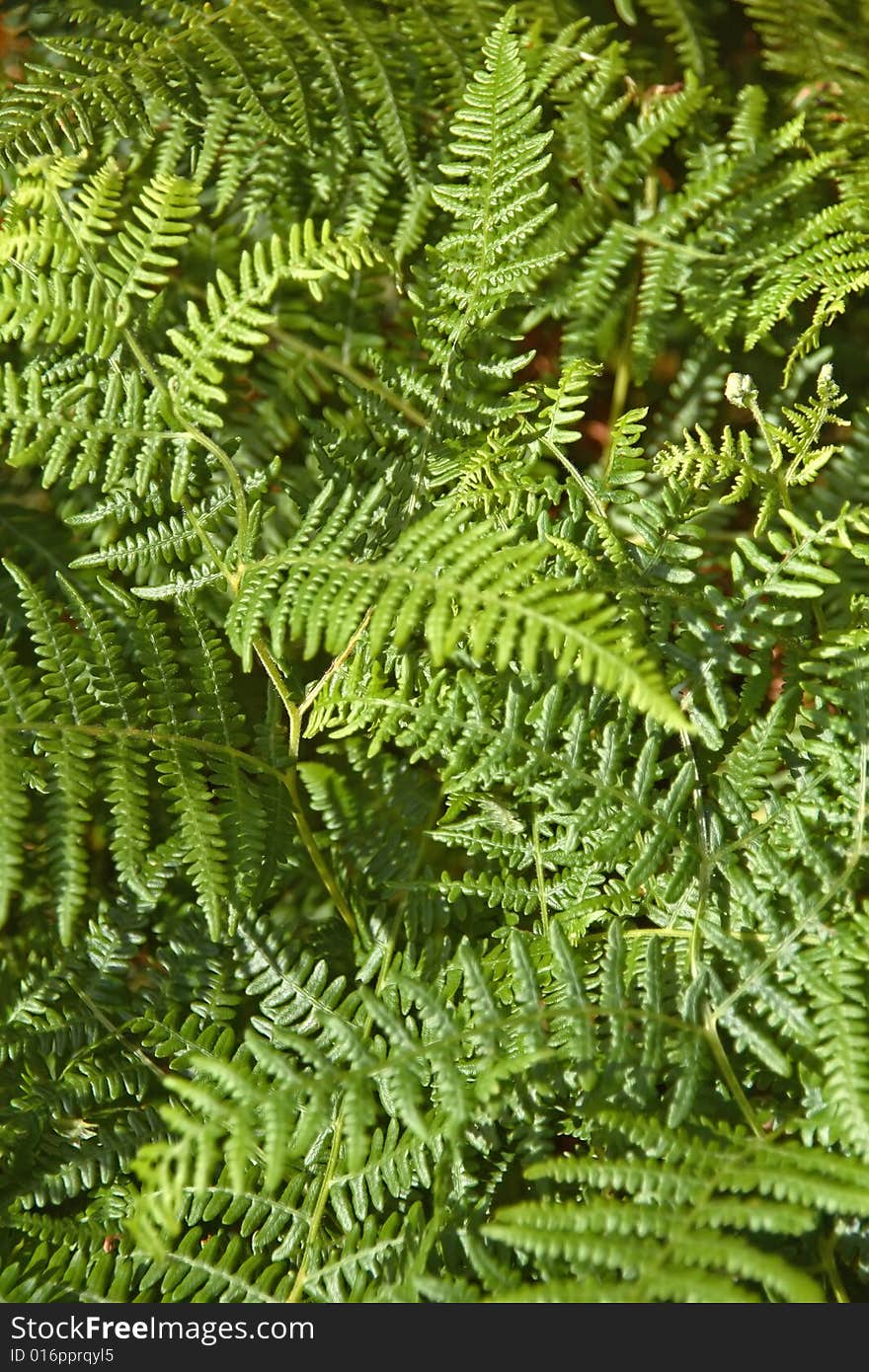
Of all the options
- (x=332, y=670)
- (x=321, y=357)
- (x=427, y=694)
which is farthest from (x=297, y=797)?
(x=321, y=357)

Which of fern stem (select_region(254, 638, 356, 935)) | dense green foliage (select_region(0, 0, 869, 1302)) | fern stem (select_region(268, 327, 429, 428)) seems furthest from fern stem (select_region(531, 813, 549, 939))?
fern stem (select_region(268, 327, 429, 428))

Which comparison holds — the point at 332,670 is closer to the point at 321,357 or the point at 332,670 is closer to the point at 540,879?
the point at 540,879

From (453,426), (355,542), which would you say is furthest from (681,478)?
(355,542)

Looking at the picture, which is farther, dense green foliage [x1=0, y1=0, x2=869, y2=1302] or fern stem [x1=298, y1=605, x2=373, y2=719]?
fern stem [x1=298, y1=605, x2=373, y2=719]

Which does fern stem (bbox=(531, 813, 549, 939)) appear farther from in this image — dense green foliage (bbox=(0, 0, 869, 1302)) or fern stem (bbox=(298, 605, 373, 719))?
fern stem (bbox=(298, 605, 373, 719))

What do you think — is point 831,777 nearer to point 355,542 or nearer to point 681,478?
point 681,478

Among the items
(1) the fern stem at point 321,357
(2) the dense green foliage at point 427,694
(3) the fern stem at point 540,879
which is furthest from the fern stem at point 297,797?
(1) the fern stem at point 321,357

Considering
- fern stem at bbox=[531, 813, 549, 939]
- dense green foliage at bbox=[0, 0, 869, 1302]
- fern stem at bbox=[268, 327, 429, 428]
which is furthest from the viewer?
fern stem at bbox=[268, 327, 429, 428]

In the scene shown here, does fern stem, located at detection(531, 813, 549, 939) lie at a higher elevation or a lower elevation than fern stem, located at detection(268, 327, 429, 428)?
lower
